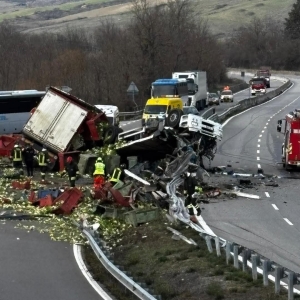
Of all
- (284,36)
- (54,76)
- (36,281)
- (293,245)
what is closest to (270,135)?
(293,245)

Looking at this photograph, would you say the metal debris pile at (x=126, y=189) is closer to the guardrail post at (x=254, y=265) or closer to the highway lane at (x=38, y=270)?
the highway lane at (x=38, y=270)

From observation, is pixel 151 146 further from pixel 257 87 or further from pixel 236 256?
pixel 257 87

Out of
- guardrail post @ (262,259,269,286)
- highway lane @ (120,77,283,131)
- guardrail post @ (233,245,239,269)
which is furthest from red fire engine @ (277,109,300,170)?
guardrail post @ (262,259,269,286)

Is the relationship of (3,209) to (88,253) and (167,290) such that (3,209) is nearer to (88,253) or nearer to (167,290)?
(88,253)

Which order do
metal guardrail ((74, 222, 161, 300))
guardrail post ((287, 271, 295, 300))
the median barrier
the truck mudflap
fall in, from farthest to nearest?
the median barrier, the truck mudflap, metal guardrail ((74, 222, 161, 300)), guardrail post ((287, 271, 295, 300))

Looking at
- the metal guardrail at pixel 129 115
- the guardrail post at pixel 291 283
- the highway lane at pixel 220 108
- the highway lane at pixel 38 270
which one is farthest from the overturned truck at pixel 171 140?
the metal guardrail at pixel 129 115

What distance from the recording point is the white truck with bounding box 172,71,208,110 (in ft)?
199

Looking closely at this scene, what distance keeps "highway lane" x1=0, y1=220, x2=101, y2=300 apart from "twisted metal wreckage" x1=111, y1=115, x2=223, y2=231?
503 cm

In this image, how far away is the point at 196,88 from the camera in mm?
61938

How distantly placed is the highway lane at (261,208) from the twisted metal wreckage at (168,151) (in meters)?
1.46

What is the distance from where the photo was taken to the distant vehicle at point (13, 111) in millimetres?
46062

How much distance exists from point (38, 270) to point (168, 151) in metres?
15.3

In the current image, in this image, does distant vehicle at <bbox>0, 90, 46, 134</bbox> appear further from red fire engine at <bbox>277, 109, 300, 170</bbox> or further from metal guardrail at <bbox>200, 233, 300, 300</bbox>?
metal guardrail at <bbox>200, 233, 300, 300</bbox>

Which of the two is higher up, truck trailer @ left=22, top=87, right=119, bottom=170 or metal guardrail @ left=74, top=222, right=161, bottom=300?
metal guardrail @ left=74, top=222, right=161, bottom=300
